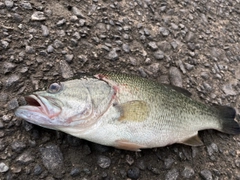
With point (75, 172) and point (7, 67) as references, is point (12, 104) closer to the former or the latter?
point (7, 67)

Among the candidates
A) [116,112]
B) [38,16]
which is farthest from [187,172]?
[38,16]

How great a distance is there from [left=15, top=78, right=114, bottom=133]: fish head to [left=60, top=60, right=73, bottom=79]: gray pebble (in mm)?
382

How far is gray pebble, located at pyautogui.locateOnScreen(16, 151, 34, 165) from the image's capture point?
2.76 m

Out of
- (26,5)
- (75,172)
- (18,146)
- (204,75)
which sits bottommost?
(75,172)

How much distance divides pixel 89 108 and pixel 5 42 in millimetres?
1370

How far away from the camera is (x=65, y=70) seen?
11.1 feet

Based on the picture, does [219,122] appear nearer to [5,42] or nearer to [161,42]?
[161,42]

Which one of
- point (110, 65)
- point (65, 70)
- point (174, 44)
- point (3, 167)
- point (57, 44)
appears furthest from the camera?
point (174, 44)

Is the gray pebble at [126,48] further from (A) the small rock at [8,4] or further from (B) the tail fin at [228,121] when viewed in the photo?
(A) the small rock at [8,4]

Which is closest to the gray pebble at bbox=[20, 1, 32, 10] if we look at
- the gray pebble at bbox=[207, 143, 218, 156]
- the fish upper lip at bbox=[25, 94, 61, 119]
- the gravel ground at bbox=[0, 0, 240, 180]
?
the gravel ground at bbox=[0, 0, 240, 180]

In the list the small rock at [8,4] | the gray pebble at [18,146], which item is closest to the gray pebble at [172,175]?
the gray pebble at [18,146]

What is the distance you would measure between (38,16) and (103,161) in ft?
6.90

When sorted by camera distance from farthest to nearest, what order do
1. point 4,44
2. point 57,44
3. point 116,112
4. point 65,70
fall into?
point 57,44, point 65,70, point 4,44, point 116,112

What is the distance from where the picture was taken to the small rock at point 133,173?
9.90 ft
